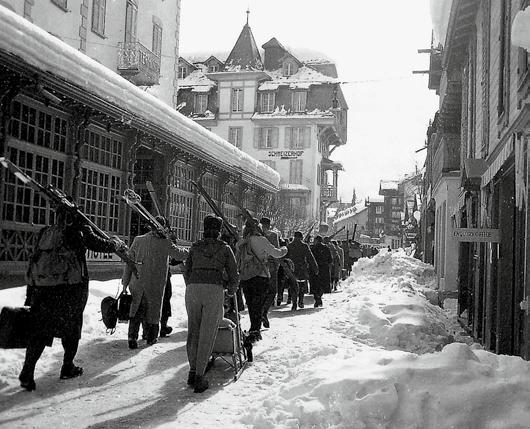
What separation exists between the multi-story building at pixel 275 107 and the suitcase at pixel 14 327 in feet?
147

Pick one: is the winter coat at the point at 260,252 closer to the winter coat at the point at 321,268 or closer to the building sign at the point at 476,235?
the building sign at the point at 476,235

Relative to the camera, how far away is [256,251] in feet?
31.0

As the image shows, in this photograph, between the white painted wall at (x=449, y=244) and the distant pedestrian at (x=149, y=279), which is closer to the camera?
the distant pedestrian at (x=149, y=279)

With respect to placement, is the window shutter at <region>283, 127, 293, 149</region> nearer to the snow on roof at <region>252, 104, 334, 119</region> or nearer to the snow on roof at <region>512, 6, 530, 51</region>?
the snow on roof at <region>252, 104, 334, 119</region>

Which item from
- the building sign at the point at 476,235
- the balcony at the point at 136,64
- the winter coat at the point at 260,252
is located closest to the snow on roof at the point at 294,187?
the balcony at the point at 136,64

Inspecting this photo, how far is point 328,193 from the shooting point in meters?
58.9

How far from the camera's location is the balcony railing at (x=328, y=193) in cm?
5828

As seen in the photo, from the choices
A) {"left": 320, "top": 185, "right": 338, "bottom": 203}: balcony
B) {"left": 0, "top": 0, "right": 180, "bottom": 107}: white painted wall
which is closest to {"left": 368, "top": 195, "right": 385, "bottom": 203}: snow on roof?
{"left": 320, "top": 185, "right": 338, "bottom": 203}: balcony

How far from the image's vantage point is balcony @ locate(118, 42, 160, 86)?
21.6 m

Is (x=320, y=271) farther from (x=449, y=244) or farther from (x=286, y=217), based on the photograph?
(x=286, y=217)

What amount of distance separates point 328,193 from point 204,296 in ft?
173

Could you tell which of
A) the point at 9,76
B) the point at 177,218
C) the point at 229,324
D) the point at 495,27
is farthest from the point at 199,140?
the point at 229,324

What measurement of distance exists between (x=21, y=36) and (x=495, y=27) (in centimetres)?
733

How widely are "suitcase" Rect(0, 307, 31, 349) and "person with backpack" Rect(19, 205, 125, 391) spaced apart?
0.07 metres
